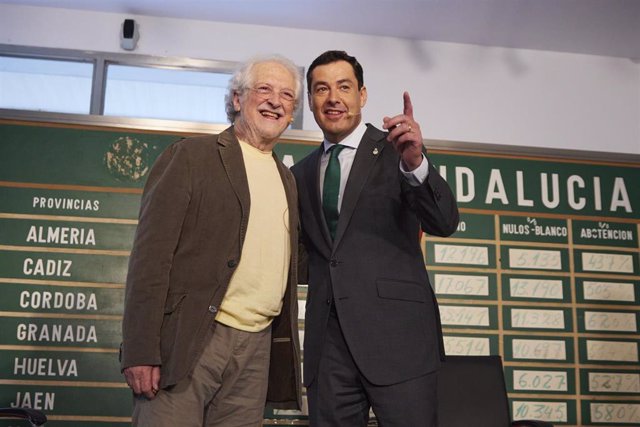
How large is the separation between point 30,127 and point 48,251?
0.65m

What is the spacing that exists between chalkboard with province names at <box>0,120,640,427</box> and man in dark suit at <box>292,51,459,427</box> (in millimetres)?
1621

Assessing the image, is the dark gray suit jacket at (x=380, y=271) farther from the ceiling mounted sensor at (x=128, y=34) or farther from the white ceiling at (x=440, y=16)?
the ceiling mounted sensor at (x=128, y=34)

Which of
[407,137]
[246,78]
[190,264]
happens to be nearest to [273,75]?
[246,78]

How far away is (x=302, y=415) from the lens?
3.38 metres

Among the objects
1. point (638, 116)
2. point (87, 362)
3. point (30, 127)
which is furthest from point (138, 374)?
point (638, 116)

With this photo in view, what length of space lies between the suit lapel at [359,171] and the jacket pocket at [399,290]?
170 millimetres

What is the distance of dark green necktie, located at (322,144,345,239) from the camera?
1946 mm

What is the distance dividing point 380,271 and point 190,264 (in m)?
0.51

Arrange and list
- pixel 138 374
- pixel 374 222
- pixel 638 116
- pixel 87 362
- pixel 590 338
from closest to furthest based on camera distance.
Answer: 1. pixel 138 374
2. pixel 374 222
3. pixel 87 362
4. pixel 590 338
5. pixel 638 116

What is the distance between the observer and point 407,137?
1702 millimetres

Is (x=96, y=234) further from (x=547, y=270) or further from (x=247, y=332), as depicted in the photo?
(x=547, y=270)

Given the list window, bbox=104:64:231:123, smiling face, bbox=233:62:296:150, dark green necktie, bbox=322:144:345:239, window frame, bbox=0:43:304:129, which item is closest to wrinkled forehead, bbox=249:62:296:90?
smiling face, bbox=233:62:296:150

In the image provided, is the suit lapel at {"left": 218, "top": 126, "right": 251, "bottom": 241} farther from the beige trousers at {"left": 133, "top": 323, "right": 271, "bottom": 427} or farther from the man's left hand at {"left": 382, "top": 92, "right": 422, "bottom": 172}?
the man's left hand at {"left": 382, "top": 92, "right": 422, "bottom": 172}

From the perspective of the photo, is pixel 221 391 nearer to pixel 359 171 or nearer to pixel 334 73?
pixel 359 171
